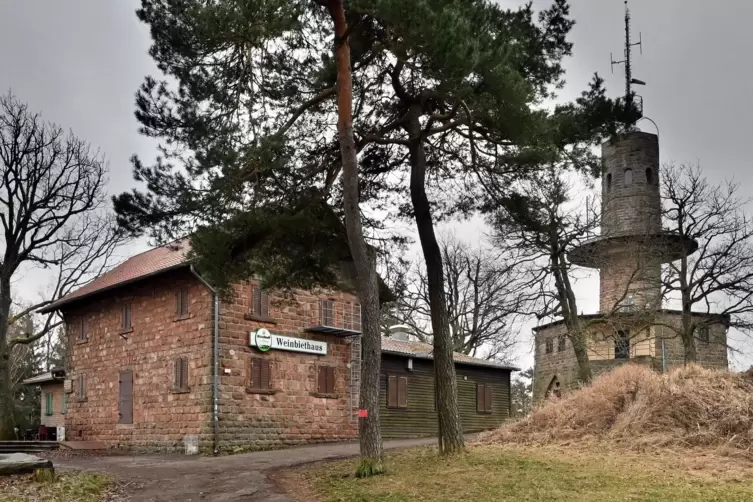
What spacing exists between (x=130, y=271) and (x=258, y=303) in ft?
19.7

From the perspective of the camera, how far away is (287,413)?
20.3m

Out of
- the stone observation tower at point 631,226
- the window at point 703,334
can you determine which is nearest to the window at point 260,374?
the stone observation tower at point 631,226

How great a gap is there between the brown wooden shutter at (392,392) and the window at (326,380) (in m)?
2.96

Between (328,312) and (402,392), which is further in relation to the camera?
(402,392)

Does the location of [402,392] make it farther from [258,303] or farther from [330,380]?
[258,303]

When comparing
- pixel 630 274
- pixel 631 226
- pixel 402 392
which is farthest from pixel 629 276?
pixel 402 392

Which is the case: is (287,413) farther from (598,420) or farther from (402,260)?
(598,420)

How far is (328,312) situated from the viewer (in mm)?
22172

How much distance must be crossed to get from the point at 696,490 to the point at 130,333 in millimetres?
17361

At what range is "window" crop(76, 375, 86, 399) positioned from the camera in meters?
23.7

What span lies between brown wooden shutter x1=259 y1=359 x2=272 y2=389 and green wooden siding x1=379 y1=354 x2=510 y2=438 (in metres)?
3.67

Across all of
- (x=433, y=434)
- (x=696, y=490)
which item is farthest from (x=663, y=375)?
(x=433, y=434)

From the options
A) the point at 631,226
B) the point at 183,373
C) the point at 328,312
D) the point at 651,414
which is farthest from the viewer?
the point at 631,226

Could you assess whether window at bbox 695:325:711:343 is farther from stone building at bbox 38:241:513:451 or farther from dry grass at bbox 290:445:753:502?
dry grass at bbox 290:445:753:502
